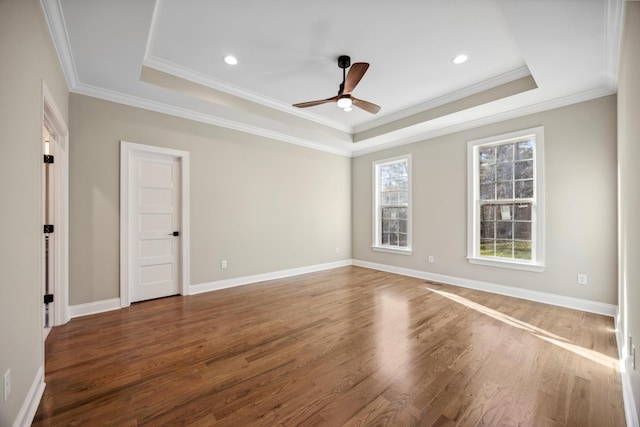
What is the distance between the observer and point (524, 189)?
3.87m

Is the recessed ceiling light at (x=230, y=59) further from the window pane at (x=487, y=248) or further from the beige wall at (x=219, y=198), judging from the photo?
the window pane at (x=487, y=248)

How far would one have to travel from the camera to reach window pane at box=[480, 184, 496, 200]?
4191mm

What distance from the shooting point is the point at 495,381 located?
6.31 ft

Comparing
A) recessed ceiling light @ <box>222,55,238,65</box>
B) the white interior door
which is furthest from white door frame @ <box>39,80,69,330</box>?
recessed ceiling light @ <box>222,55,238,65</box>

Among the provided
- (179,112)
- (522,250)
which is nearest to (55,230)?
(179,112)

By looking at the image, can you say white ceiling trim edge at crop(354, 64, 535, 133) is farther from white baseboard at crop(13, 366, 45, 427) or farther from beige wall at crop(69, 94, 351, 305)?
white baseboard at crop(13, 366, 45, 427)

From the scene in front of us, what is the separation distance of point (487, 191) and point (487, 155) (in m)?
0.58

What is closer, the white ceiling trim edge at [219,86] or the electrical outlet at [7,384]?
the electrical outlet at [7,384]

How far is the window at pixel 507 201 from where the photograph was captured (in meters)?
3.73

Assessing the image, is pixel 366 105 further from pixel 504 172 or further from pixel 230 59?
pixel 504 172

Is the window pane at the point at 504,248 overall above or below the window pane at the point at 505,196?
below

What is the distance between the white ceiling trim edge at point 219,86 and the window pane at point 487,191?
2.90 metres

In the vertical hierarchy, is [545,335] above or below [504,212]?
below

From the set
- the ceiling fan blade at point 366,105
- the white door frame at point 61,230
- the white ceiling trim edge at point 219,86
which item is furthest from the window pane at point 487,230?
the white door frame at point 61,230
